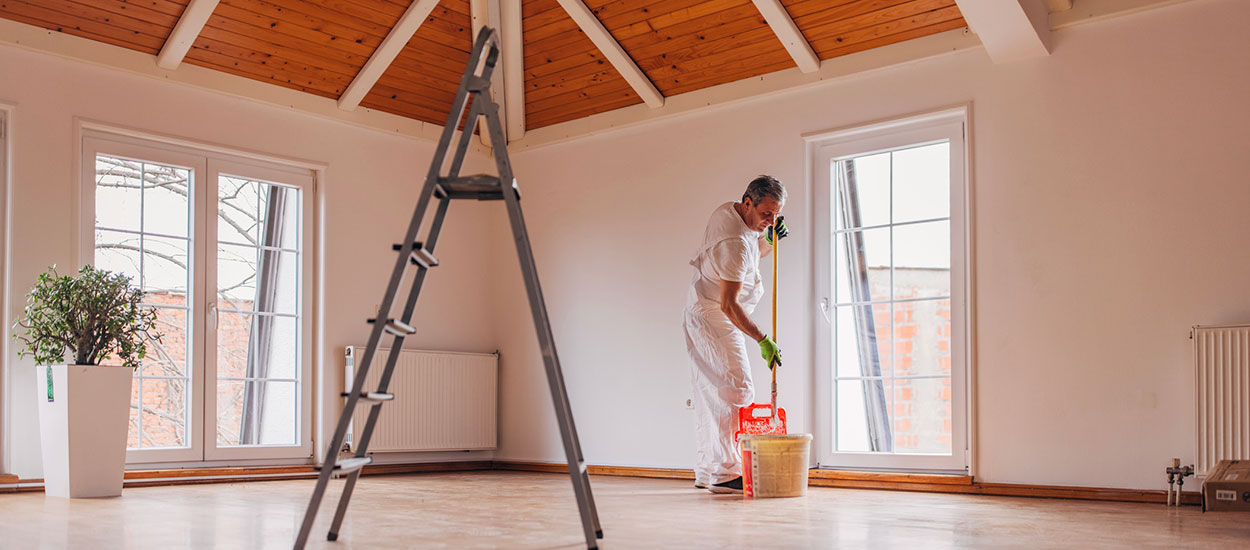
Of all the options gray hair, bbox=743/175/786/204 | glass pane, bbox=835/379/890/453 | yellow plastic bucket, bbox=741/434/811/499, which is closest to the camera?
yellow plastic bucket, bbox=741/434/811/499

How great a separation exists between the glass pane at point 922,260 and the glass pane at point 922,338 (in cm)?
6

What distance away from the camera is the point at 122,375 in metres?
4.65

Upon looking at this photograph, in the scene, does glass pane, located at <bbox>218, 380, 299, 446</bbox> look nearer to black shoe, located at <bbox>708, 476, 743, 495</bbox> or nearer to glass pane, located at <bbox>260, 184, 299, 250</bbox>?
glass pane, located at <bbox>260, 184, 299, 250</bbox>

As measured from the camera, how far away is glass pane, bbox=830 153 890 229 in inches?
212

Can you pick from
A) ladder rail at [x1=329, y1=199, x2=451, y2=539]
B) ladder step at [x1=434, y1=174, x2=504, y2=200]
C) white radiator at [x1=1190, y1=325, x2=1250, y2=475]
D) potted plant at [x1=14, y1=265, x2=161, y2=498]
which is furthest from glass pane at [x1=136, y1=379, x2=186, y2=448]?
white radiator at [x1=1190, y1=325, x2=1250, y2=475]

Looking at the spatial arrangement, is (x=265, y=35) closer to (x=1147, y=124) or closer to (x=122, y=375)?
(x=122, y=375)

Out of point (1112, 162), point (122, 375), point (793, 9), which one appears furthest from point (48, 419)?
point (1112, 162)

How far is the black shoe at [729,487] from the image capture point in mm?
4652

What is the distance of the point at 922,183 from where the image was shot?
17.3 ft

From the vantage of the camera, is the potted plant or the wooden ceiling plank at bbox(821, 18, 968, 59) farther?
the wooden ceiling plank at bbox(821, 18, 968, 59)

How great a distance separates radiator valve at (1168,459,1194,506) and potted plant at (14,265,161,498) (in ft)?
15.2

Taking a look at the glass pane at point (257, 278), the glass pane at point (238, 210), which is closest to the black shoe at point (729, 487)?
the glass pane at point (257, 278)

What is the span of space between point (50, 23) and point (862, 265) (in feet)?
14.4

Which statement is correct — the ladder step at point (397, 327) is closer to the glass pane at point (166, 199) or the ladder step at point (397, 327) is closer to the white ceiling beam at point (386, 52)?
the glass pane at point (166, 199)
